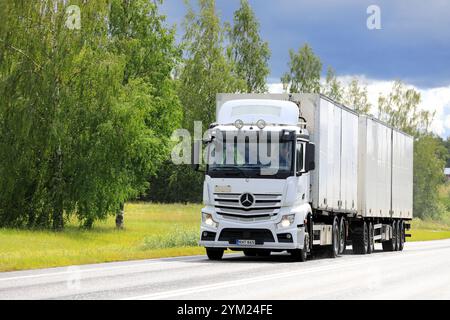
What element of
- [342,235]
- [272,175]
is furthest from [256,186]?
[342,235]

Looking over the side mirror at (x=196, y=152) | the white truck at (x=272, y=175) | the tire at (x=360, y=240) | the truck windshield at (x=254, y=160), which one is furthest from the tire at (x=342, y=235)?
the side mirror at (x=196, y=152)

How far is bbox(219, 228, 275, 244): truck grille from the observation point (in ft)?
73.7

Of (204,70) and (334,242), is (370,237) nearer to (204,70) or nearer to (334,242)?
(334,242)

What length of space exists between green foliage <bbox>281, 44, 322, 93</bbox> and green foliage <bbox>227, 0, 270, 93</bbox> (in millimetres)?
8929

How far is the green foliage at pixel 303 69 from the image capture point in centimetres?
8494

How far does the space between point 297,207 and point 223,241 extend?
6.30 ft

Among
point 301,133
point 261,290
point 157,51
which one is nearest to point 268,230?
point 301,133

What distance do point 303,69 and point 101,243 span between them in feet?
154

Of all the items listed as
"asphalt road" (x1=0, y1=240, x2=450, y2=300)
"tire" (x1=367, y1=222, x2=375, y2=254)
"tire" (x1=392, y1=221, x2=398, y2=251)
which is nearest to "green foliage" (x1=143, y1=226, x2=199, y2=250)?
"tire" (x1=367, y1=222, x2=375, y2=254)

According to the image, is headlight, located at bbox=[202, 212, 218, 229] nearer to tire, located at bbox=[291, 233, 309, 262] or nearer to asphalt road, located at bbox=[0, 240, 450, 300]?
asphalt road, located at bbox=[0, 240, 450, 300]

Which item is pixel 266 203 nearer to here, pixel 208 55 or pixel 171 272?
pixel 171 272

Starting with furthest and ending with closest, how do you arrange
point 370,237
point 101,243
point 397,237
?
1. point 101,243
2. point 397,237
3. point 370,237

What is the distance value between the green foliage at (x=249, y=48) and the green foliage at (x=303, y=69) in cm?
893

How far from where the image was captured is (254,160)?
73.3 ft
